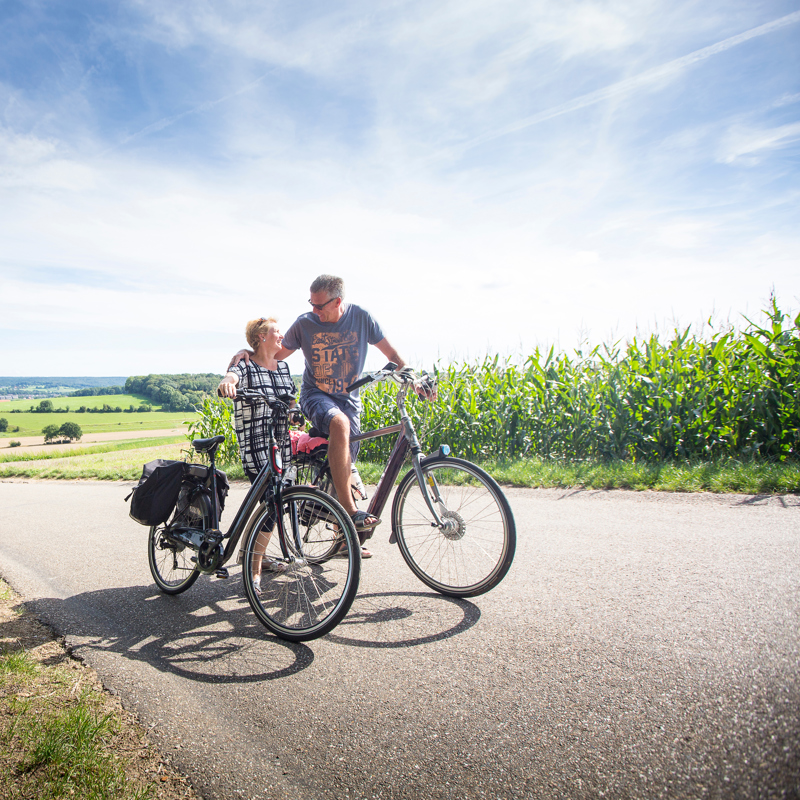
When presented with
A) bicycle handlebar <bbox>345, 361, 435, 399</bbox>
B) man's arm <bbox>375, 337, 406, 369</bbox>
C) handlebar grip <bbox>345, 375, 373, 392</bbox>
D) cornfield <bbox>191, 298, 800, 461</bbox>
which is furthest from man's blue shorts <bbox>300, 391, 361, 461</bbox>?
cornfield <bbox>191, 298, 800, 461</bbox>

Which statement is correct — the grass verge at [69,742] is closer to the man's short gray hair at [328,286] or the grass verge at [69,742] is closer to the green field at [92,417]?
the man's short gray hair at [328,286]

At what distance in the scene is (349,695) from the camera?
2.56m

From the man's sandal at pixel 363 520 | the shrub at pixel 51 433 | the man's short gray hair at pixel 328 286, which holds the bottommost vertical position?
the shrub at pixel 51 433

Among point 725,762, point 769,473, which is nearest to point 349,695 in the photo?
point 725,762

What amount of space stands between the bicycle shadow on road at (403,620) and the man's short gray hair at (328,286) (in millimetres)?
2176

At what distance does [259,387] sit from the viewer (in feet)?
13.4

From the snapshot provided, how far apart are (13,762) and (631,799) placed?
2.26 metres

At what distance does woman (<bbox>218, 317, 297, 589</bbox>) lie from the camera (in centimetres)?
376

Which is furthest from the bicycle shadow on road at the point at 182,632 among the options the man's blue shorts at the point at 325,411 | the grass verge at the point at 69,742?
the man's blue shorts at the point at 325,411

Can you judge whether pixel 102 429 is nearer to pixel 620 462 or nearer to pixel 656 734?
pixel 620 462

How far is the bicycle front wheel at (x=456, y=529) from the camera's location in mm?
3496

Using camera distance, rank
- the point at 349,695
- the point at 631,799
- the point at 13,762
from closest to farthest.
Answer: the point at 631,799, the point at 13,762, the point at 349,695

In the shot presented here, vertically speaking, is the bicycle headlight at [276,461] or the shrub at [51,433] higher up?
the bicycle headlight at [276,461]

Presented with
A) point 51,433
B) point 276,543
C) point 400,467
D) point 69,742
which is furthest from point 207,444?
point 51,433
